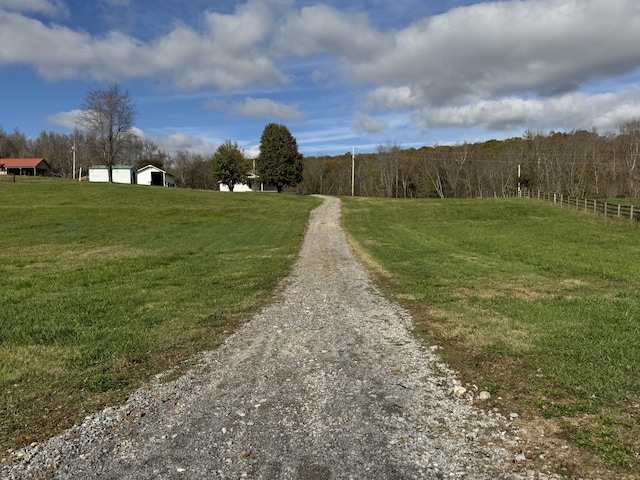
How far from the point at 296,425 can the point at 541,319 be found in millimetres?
5205

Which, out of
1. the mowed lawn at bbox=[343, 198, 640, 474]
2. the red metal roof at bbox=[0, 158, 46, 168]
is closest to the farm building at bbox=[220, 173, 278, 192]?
the red metal roof at bbox=[0, 158, 46, 168]

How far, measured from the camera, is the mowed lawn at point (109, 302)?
4.79 metres

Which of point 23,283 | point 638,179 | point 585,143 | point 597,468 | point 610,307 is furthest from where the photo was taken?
point 585,143

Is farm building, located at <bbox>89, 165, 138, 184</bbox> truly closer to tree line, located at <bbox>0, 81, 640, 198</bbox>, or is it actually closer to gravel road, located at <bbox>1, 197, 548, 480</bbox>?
tree line, located at <bbox>0, 81, 640, 198</bbox>

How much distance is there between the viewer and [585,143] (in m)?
75.6

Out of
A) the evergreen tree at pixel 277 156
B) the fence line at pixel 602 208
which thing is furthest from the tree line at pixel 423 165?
the fence line at pixel 602 208

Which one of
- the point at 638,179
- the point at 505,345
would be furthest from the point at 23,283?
the point at 638,179

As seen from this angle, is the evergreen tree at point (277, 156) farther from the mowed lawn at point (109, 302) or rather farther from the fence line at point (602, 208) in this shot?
the mowed lawn at point (109, 302)

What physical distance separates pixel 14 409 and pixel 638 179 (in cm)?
8198

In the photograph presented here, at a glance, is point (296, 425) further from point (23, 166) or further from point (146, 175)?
point (23, 166)

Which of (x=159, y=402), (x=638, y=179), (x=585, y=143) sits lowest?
(x=159, y=402)

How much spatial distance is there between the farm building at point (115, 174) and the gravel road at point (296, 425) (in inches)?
2846

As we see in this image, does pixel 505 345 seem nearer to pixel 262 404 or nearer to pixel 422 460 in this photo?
pixel 422 460

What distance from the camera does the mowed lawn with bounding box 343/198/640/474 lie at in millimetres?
4191
